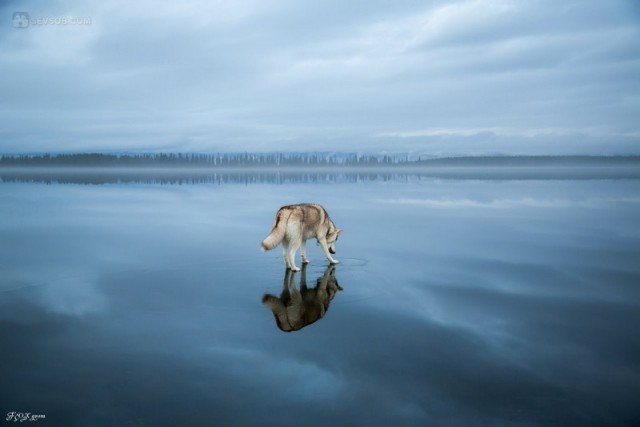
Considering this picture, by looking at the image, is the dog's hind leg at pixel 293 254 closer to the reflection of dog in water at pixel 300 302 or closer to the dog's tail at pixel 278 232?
the dog's tail at pixel 278 232

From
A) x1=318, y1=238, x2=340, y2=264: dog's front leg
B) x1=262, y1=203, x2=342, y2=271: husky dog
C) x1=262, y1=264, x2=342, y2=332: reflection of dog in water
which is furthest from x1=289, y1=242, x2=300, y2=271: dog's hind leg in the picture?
x1=318, y1=238, x2=340, y2=264: dog's front leg

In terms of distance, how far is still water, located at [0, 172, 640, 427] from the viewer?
6.57 m

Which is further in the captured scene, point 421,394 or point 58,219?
point 58,219

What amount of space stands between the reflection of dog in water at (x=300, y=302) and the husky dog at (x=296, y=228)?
1036mm

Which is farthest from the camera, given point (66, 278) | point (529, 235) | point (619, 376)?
point (529, 235)

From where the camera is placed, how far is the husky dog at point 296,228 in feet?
44.3

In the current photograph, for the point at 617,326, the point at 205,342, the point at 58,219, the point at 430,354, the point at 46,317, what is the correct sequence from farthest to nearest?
the point at 58,219 → the point at 46,317 → the point at 617,326 → the point at 205,342 → the point at 430,354

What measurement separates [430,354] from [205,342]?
3.75 m

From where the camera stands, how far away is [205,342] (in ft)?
28.9

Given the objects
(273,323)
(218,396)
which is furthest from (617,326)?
(218,396)

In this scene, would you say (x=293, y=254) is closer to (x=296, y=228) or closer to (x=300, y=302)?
(x=296, y=228)

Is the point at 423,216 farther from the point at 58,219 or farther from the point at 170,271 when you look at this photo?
the point at 58,219

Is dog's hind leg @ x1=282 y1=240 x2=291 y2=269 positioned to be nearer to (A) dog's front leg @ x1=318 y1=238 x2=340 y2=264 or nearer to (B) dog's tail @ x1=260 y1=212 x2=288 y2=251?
(B) dog's tail @ x1=260 y1=212 x2=288 y2=251

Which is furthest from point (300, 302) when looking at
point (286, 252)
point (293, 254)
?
point (286, 252)
